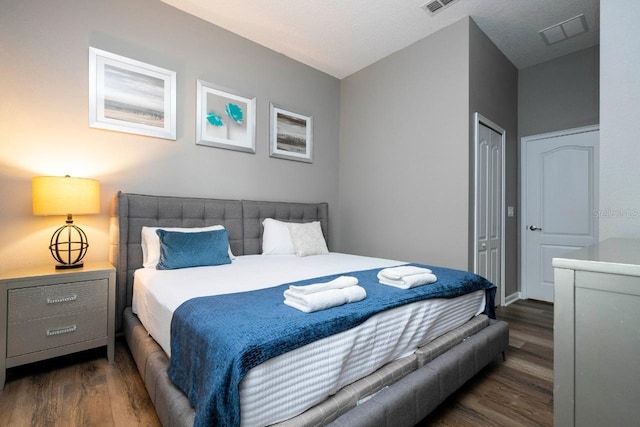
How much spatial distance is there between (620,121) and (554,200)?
248cm

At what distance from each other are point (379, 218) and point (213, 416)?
2997 millimetres

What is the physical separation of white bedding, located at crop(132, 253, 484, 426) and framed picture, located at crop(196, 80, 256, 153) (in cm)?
132

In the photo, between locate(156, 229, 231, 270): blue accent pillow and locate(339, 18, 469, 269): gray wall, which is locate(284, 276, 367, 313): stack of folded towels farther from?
locate(339, 18, 469, 269): gray wall

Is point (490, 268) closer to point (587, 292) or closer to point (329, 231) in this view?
point (329, 231)

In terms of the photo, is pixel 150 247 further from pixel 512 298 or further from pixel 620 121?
pixel 512 298

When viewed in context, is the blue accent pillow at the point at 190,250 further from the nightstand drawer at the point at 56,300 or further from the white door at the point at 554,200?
the white door at the point at 554,200

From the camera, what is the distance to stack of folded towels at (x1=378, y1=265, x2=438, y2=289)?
164 cm

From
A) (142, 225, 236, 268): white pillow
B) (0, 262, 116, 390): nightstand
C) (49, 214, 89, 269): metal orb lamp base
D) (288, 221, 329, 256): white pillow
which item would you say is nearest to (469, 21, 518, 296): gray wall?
(288, 221, 329, 256): white pillow

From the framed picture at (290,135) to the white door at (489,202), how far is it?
1939mm

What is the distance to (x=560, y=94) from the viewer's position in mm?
3607

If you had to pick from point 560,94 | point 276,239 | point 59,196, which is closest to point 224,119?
point 276,239

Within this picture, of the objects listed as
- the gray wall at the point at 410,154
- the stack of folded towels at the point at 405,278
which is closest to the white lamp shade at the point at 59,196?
the stack of folded towels at the point at 405,278

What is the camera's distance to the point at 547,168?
12.1 feet

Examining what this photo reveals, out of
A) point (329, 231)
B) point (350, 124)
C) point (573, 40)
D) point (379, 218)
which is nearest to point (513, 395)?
point (379, 218)
